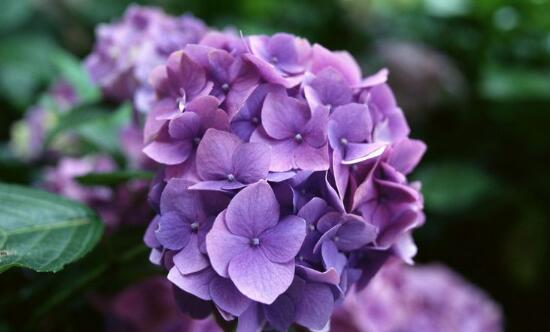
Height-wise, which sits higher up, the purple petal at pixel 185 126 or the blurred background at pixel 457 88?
the purple petal at pixel 185 126

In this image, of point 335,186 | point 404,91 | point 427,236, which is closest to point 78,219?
point 335,186

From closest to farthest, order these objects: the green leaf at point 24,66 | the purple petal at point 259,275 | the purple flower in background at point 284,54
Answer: the purple petal at point 259,275, the purple flower in background at point 284,54, the green leaf at point 24,66

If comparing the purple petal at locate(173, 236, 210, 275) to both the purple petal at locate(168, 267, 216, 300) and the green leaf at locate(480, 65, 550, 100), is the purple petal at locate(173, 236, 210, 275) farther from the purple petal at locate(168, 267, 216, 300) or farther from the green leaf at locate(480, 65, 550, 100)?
the green leaf at locate(480, 65, 550, 100)

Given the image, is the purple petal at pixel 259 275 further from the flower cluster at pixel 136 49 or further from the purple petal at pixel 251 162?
the flower cluster at pixel 136 49

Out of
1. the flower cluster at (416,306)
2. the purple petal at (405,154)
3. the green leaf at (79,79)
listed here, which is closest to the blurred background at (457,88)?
the flower cluster at (416,306)

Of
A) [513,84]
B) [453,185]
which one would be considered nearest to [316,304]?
[453,185]

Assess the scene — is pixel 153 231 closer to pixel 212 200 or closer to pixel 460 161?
pixel 212 200
